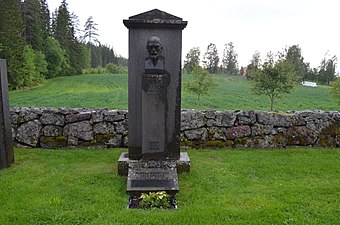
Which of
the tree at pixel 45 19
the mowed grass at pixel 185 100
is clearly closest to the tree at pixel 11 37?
the mowed grass at pixel 185 100

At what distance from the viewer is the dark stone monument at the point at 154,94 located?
598cm

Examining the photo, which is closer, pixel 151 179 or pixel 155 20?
pixel 151 179

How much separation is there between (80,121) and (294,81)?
1581 cm

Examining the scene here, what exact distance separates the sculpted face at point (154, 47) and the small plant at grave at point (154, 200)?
2.56 meters

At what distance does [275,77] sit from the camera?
760 inches

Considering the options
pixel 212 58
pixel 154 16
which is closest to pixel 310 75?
pixel 212 58

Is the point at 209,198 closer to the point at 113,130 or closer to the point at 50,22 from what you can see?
the point at 113,130

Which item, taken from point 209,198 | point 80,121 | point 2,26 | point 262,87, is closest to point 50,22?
point 2,26

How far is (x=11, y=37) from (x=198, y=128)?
3147 cm

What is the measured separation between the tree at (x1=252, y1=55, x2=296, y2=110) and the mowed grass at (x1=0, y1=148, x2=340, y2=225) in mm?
11918

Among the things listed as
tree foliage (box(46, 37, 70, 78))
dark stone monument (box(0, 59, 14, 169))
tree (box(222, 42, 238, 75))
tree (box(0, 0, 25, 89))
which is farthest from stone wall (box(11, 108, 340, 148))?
tree (box(222, 42, 238, 75))

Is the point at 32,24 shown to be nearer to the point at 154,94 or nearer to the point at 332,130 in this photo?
the point at 154,94

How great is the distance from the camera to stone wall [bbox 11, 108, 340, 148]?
826 centimetres

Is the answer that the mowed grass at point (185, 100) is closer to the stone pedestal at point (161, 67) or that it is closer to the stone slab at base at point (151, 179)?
the stone pedestal at point (161, 67)
